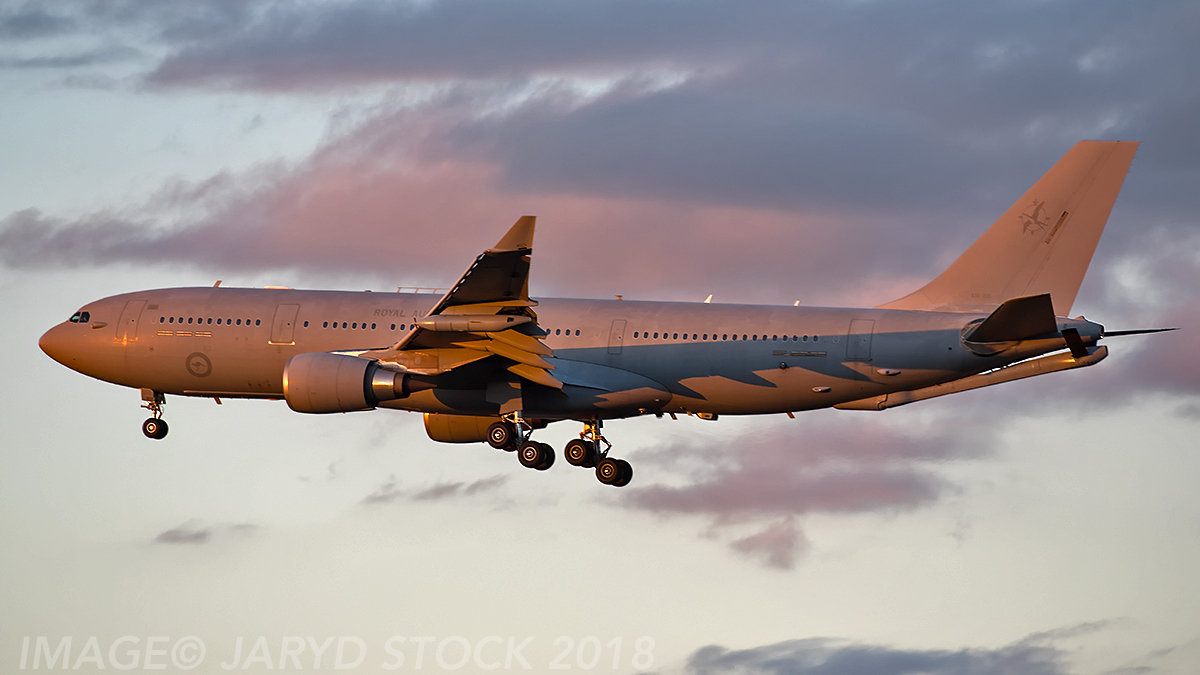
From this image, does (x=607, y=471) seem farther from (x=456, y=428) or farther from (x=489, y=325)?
(x=489, y=325)

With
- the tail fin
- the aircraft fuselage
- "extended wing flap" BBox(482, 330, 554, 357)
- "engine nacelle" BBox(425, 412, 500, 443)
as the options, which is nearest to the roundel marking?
the aircraft fuselage

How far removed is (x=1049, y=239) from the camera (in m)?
38.7

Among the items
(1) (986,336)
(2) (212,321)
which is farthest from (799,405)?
(2) (212,321)

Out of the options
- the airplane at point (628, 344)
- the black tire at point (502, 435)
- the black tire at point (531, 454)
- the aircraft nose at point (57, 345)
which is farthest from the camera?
the aircraft nose at point (57, 345)

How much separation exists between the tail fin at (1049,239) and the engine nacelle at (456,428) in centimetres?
1521

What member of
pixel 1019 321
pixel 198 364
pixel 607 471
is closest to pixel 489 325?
pixel 607 471

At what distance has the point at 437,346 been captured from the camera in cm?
3822

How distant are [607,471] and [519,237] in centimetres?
1294

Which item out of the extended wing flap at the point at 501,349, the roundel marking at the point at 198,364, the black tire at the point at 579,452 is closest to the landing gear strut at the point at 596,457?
the black tire at the point at 579,452

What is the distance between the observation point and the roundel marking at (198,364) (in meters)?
42.5

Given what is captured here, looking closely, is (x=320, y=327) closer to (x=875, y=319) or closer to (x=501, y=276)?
(x=501, y=276)

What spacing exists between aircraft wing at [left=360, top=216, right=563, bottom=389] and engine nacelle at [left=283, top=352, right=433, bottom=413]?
953 mm

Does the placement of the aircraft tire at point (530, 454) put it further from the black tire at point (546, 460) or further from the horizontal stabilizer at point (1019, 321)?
the horizontal stabilizer at point (1019, 321)

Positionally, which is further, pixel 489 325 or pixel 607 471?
pixel 607 471
